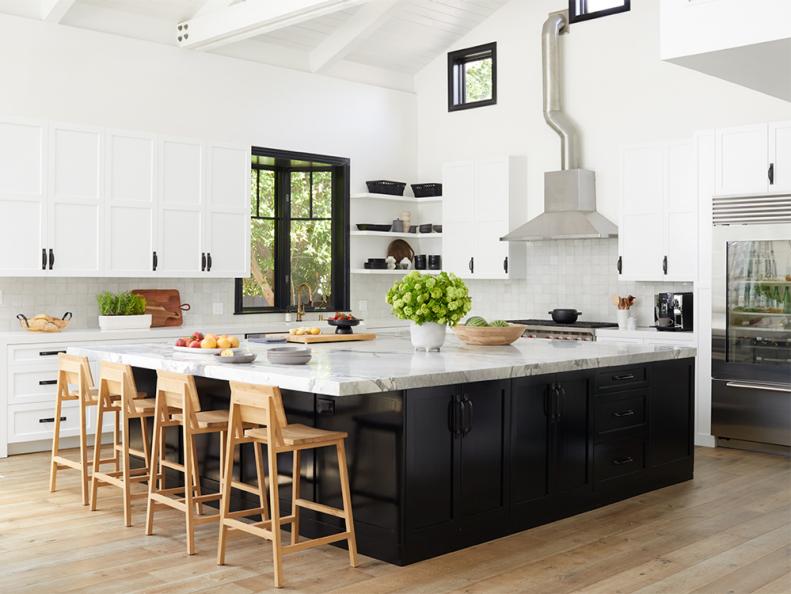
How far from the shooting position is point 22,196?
23.3 feet

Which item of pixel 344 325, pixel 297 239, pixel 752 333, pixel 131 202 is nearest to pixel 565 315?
pixel 752 333

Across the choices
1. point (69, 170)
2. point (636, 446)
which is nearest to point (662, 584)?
point (636, 446)

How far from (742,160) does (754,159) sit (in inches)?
3.6

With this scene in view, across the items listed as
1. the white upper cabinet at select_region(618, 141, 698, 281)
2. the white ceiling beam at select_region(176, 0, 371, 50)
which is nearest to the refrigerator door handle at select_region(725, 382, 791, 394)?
the white upper cabinet at select_region(618, 141, 698, 281)

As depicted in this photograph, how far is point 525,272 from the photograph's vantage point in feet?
30.9

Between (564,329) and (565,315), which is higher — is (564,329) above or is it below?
below

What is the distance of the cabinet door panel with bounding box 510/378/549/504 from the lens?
16.5 feet

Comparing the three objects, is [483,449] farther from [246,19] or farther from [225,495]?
[246,19]

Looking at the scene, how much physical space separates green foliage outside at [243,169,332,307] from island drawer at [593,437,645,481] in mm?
4566

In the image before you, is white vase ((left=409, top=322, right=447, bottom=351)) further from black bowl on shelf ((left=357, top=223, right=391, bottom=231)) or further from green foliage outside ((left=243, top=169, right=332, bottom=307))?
black bowl on shelf ((left=357, top=223, right=391, bottom=231))

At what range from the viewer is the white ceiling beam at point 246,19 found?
7414 millimetres

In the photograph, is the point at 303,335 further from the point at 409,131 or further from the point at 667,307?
the point at 409,131

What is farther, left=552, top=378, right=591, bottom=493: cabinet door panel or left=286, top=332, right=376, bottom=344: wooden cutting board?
left=286, top=332, right=376, bottom=344: wooden cutting board

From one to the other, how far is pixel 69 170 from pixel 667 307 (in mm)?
5032
